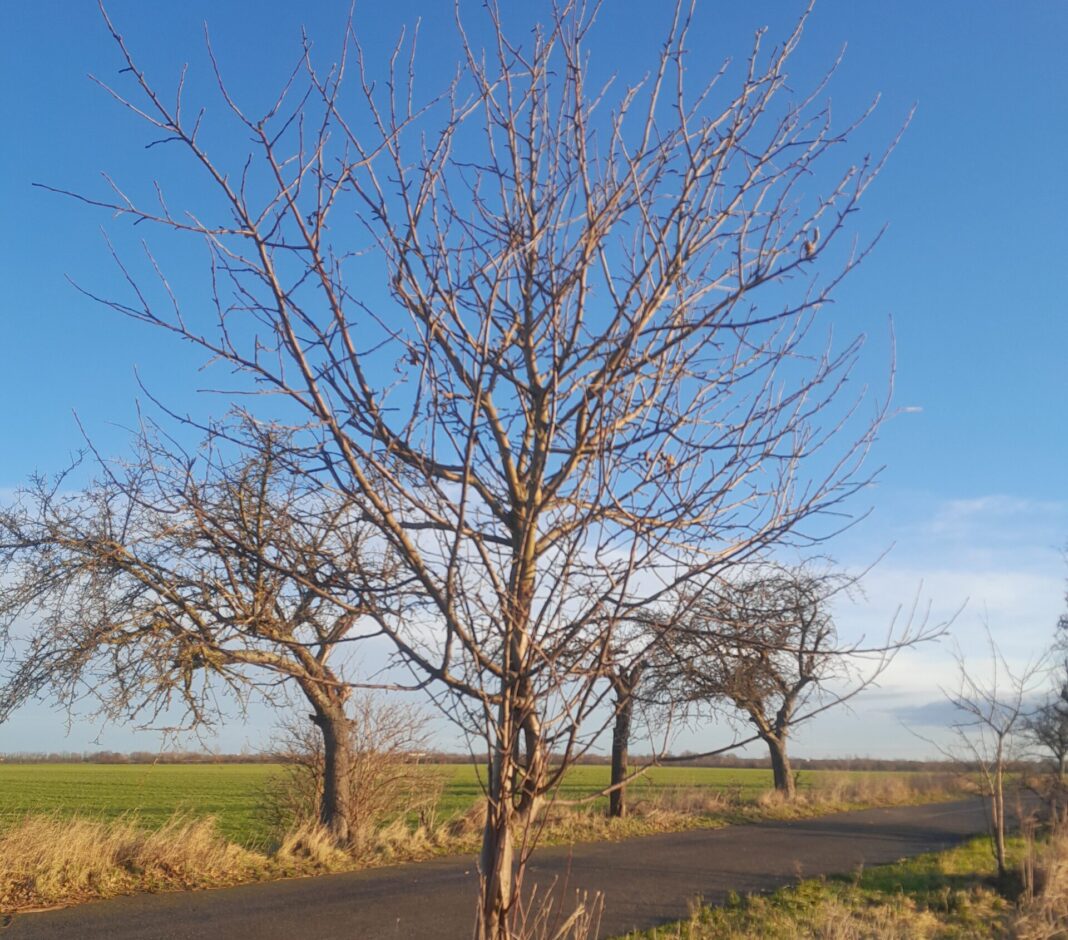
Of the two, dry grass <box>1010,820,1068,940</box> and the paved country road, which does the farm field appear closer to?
the paved country road

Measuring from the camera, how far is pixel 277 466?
3.48m

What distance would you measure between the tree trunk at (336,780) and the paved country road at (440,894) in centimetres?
125

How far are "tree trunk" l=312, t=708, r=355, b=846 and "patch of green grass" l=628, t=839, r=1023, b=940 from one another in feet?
19.2

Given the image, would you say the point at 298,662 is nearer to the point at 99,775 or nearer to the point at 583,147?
the point at 583,147

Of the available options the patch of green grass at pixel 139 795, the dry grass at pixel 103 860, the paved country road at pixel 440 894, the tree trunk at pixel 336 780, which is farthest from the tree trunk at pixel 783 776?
the dry grass at pixel 103 860

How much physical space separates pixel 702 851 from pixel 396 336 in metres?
16.2

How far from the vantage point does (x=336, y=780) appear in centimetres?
1438

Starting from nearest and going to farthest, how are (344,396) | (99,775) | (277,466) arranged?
(344,396), (277,466), (99,775)

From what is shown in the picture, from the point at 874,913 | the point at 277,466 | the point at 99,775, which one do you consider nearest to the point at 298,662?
the point at 874,913

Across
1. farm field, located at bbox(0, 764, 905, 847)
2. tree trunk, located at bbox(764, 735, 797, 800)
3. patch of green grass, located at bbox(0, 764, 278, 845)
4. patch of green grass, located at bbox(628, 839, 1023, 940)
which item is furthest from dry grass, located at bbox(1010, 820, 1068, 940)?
tree trunk, located at bbox(764, 735, 797, 800)

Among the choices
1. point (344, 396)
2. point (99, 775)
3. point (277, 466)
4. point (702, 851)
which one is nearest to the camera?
point (344, 396)

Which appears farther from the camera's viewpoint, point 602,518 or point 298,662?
point 298,662

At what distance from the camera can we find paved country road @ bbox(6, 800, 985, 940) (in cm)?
941

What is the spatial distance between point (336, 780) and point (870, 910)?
7.67 metres
